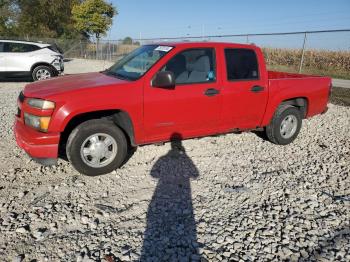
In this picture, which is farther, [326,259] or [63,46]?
[63,46]

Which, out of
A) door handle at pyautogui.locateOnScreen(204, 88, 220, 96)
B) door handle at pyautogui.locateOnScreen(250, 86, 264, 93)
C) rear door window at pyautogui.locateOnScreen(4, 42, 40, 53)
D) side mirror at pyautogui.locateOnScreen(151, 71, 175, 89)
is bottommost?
door handle at pyautogui.locateOnScreen(204, 88, 220, 96)

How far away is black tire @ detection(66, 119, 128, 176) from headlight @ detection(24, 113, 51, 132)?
0.36 meters

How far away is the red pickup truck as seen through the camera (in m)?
4.32

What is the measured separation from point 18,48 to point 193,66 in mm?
10355

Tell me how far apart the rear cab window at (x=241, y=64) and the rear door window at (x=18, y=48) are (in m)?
10.2

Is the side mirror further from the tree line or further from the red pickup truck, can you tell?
the tree line

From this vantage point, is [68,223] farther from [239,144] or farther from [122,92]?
[239,144]

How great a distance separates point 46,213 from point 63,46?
1359 inches

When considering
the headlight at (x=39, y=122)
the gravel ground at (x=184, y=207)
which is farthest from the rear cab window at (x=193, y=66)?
the headlight at (x=39, y=122)

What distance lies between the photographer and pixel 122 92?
14.9 feet

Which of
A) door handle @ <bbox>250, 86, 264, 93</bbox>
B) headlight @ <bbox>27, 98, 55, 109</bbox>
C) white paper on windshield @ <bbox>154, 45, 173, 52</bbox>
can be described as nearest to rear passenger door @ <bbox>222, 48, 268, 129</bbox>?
door handle @ <bbox>250, 86, 264, 93</bbox>

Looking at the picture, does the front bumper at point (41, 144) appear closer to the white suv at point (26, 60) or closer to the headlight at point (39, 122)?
the headlight at point (39, 122)

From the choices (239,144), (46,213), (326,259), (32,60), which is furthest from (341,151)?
(32,60)

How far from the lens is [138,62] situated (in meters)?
5.23
